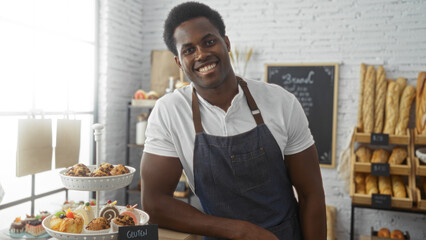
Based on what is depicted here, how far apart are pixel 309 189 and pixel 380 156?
2155 millimetres

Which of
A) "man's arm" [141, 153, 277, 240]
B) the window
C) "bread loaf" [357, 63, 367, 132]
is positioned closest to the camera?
"man's arm" [141, 153, 277, 240]

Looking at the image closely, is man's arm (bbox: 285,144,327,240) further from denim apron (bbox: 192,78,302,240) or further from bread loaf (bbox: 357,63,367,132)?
bread loaf (bbox: 357,63,367,132)

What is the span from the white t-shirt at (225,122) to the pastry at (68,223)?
0.41 meters

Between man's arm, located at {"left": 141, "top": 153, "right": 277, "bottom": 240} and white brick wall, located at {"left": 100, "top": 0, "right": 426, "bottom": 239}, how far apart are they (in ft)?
8.63

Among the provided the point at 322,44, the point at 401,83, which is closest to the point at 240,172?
the point at 401,83

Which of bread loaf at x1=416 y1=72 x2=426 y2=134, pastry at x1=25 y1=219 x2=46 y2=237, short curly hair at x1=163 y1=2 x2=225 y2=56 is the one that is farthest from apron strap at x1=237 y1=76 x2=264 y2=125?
bread loaf at x1=416 y1=72 x2=426 y2=134

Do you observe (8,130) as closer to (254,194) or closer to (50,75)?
(50,75)

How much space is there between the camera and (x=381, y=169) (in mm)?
3107

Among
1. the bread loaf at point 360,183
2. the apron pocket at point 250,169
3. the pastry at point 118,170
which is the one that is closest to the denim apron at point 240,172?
the apron pocket at point 250,169

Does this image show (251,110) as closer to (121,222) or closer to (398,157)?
(121,222)

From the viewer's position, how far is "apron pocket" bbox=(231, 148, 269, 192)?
1.39m

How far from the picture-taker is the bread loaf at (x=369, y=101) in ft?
11.0

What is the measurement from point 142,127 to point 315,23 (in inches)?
81.4

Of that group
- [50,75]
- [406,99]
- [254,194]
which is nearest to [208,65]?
[254,194]
